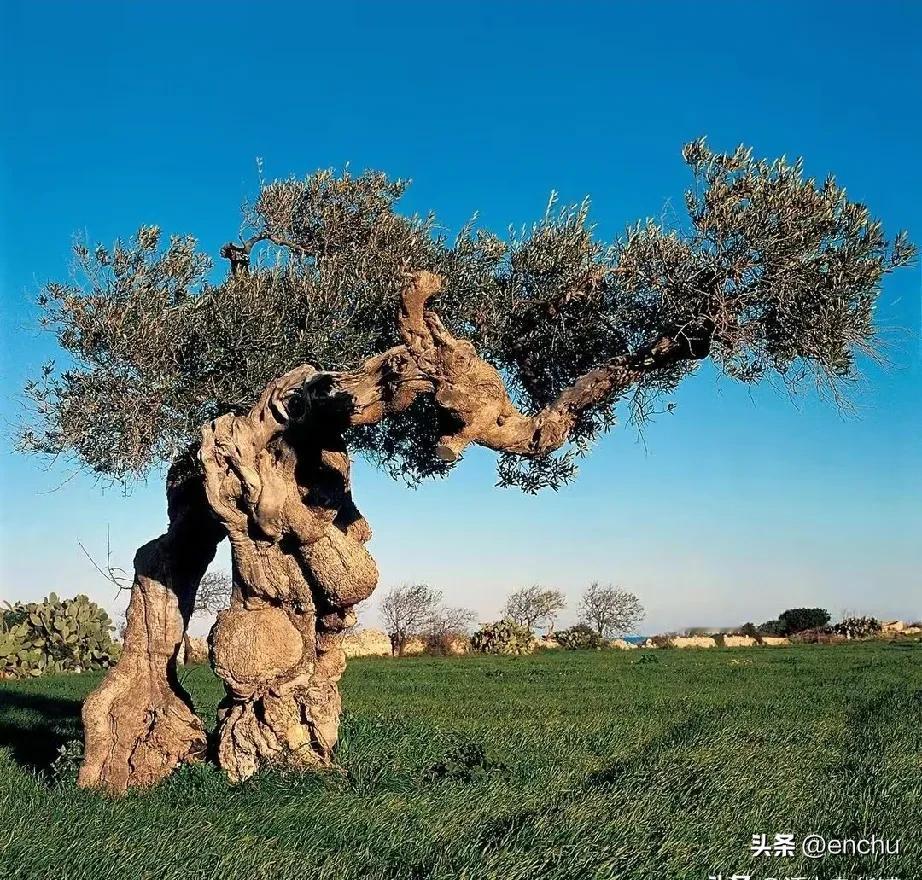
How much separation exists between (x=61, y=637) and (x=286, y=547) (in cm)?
2674

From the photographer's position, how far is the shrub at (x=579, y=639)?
162ft

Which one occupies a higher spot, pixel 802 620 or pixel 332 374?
pixel 332 374

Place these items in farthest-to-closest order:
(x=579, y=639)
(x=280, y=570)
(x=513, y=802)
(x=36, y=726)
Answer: (x=579, y=639)
(x=36, y=726)
(x=280, y=570)
(x=513, y=802)

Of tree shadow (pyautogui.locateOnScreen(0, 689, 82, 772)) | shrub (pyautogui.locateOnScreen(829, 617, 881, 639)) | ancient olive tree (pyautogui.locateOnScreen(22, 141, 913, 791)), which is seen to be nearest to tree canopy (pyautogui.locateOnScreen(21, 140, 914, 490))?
ancient olive tree (pyautogui.locateOnScreen(22, 141, 913, 791))

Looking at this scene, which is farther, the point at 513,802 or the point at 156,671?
the point at 156,671

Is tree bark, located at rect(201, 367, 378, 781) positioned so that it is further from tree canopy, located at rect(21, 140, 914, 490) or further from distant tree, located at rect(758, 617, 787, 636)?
distant tree, located at rect(758, 617, 787, 636)

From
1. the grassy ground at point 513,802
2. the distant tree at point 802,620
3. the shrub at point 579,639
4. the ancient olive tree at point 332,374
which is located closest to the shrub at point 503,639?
the shrub at point 579,639

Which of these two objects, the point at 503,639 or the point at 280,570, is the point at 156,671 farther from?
the point at 503,639

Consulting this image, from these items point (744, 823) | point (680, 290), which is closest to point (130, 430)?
point (680, 290)

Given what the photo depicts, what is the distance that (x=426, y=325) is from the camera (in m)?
10.4

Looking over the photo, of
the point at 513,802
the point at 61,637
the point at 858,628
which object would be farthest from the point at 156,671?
the point at 858,628

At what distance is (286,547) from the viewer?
11.8 meters

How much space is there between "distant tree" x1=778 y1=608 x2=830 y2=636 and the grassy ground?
45110mm

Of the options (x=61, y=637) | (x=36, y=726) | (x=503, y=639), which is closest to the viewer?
(x=36, y=726)
